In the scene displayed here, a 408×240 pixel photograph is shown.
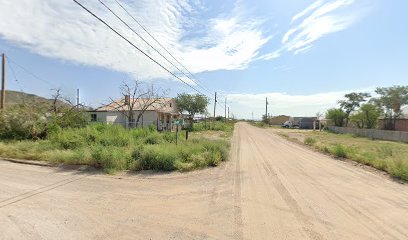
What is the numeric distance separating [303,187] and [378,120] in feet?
168

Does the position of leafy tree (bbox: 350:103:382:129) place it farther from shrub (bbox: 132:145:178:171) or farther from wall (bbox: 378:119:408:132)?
shrub (bbox: 132:145:178:171)

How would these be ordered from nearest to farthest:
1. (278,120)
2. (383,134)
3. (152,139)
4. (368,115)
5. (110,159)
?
(110,159) < (152,139) < (383,134) < (368,115) < (278,120)

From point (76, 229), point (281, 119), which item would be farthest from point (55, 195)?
point (281, 119)

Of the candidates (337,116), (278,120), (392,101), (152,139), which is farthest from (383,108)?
(278,120)

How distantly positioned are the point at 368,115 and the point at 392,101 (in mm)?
4388

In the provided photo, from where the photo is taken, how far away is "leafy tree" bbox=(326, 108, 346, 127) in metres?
62.0

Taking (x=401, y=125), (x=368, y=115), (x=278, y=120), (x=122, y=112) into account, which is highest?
(x=368, y=115)

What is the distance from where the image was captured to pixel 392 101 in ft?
150

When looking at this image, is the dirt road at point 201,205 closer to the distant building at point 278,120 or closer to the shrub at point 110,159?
the shrub at point 110,159

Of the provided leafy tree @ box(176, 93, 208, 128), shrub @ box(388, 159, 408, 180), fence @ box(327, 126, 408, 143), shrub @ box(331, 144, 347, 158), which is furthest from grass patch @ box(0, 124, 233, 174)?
leafy tree @ box(176, 93, 208, 128)

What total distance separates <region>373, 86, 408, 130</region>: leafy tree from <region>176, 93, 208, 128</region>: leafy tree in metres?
31.8

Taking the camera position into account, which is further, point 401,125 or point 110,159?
point 401,125

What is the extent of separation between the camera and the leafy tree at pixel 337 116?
2441 inches

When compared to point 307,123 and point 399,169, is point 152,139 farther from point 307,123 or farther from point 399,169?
point 307,123
